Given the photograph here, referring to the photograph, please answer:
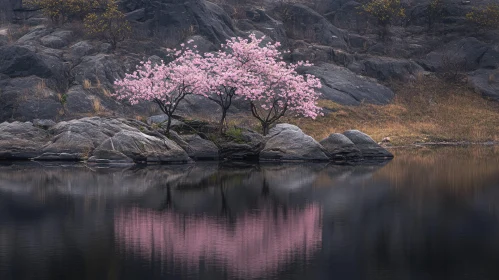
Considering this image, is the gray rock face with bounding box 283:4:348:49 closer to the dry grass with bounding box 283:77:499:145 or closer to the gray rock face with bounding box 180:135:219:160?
the dry grass with bounding box 283:77:499:145

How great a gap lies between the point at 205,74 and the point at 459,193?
26.2 meters

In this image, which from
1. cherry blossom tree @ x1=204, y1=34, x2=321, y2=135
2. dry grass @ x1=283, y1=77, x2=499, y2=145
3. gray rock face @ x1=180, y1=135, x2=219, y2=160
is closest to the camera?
gray rock face @ x1=180, y1=135, x2=219, y2=160

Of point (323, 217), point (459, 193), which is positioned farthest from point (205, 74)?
point (323, 217)

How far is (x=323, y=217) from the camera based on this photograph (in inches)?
961

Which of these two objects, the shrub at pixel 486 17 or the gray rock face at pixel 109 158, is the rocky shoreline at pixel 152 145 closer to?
the gray rock face at pixel 109 158

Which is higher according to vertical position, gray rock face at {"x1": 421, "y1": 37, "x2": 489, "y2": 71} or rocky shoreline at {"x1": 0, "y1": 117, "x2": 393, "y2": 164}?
gray rock face at {"x1": 421, "y1": 37, "x2": 489, "y2": 71}

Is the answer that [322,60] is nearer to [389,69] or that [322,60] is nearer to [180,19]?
[389,69]

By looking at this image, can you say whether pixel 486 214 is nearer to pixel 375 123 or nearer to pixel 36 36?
pixel 375 123

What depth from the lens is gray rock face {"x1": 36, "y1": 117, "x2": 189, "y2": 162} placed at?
4597cm

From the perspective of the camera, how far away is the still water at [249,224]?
16656 millimetres

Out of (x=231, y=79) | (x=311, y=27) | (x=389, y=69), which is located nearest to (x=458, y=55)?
(x=389, y=69)

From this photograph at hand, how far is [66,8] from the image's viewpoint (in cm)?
7681

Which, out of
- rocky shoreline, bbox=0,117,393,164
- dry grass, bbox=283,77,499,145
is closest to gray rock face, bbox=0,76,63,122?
rocky shoreline, bbox=0,117,393,164

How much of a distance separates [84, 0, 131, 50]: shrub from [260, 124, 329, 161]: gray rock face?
29659 mm
